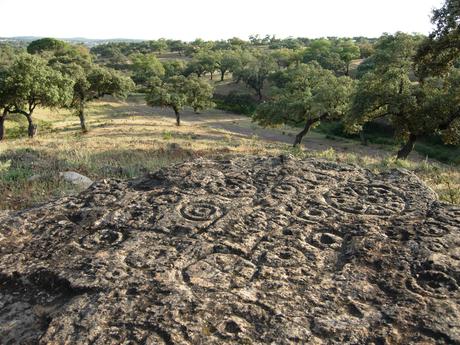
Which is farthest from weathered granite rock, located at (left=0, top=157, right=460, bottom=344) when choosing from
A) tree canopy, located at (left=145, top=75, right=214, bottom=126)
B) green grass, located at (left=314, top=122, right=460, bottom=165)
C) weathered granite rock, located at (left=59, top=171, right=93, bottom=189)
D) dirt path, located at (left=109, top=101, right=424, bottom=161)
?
tree canopy, located at (left=145, top=75, right=214, bottom=126)

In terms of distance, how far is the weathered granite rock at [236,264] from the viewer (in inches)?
135

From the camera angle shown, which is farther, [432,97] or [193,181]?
[432,97]

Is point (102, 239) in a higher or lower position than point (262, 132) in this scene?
higher

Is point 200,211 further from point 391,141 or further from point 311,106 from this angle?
point 391,141

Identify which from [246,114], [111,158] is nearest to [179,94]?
[246,114]

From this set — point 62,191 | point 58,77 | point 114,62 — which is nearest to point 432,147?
point 58,77

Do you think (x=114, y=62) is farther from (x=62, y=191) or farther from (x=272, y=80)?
(x=62, y=191)

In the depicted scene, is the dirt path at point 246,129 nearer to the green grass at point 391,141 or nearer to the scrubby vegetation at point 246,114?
the scrubby vegetation at point 246,114

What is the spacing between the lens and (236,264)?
4328mm

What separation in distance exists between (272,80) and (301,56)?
64.5ft

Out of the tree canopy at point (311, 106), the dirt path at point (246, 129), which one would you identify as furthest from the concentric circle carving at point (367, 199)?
the dirt path at point (246, 129)

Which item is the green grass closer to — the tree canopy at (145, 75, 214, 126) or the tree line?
the tree line

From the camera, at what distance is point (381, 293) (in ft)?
12.7

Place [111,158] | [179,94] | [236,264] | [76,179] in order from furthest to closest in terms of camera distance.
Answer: [179,94] < [111,158] < [76,179] < [236,264]
